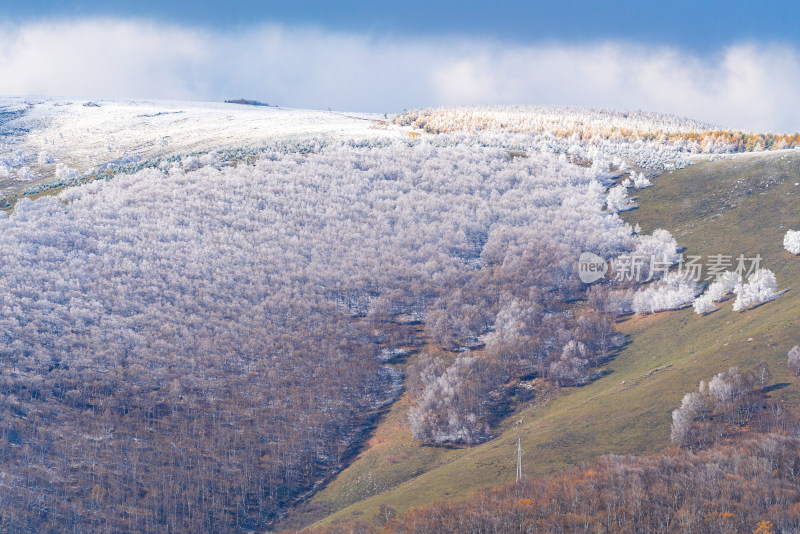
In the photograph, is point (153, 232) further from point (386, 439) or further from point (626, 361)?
point (626, 361)

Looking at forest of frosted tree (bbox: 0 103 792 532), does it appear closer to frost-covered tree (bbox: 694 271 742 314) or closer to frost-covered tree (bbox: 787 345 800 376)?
frost-covered tree (bbox: 694 271 742 314)

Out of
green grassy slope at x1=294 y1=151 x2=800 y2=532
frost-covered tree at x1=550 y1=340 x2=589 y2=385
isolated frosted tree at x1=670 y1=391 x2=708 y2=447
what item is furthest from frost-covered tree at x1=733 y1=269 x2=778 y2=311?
isolated frosted tree at x1=670 y1=391 x2=708 y2=447

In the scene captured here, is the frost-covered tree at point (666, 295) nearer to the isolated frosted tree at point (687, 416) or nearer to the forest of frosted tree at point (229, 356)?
the forest of frosted tree at point (229, 356)

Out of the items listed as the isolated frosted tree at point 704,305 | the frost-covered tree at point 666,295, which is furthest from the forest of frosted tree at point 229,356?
the isolated frosted tree at point 704,305

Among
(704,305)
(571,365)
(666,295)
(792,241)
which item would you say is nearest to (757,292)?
(704,305)

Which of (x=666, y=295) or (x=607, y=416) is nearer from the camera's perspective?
(x=607, y=416)

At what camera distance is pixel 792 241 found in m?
162

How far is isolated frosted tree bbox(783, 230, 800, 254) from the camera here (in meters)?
159

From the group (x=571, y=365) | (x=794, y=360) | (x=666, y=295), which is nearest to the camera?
(x=794, y=360)

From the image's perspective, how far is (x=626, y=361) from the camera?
145 metres

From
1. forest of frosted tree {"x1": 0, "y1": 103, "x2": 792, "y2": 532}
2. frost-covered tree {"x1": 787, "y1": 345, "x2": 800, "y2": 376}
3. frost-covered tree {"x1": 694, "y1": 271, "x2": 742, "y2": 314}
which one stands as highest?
frost-covered tree {"x1": 694, "y1": 271, "x2": 742, "y2": 314}

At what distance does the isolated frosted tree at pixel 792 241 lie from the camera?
159250 millimetres

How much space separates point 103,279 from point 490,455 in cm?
10715

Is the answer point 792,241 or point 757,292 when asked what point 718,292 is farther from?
point 792,241
